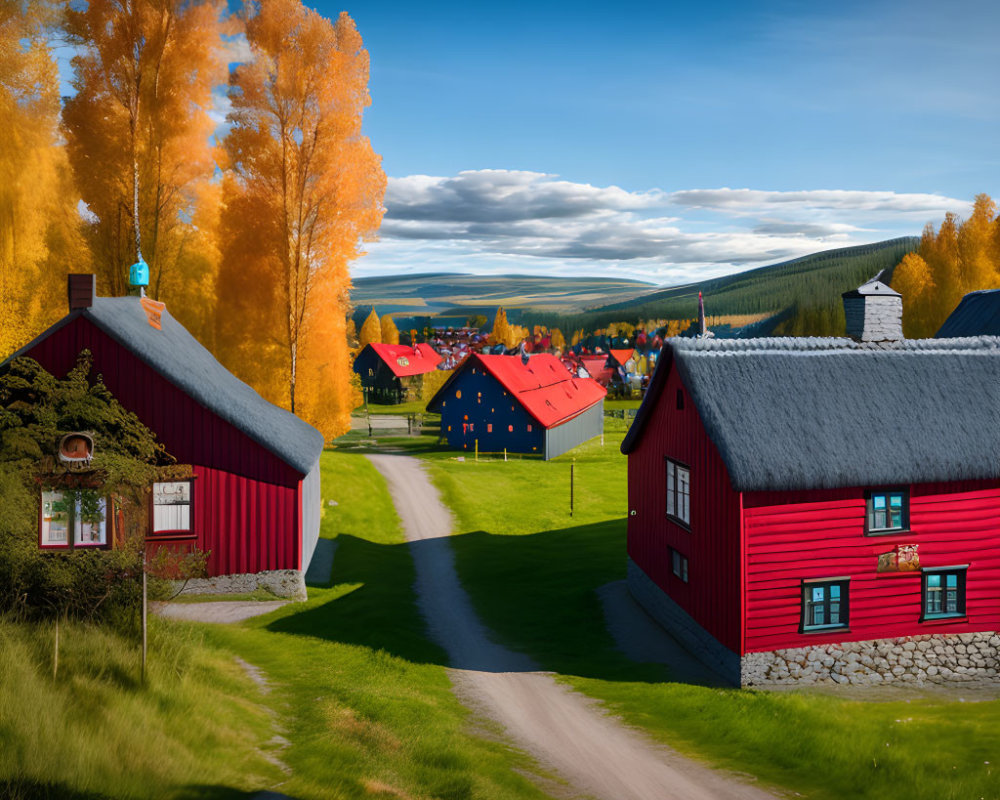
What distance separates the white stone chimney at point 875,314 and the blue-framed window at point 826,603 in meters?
7.35

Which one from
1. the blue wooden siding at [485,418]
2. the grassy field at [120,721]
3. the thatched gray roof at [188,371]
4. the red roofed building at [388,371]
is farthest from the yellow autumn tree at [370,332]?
the grassy field at [120,721]

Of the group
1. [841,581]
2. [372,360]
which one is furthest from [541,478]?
[372,360]

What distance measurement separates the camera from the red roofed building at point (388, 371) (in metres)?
98.9

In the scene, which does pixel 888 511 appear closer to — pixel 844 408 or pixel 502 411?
pixel 844 408

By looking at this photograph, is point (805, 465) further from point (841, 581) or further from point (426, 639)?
point (426, 639)

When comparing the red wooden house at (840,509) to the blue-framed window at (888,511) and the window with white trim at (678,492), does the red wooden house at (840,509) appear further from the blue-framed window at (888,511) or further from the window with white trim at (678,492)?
the window with white trim at (678,492)

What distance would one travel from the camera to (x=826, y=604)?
18.6m

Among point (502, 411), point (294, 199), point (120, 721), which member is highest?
point (294, 199)

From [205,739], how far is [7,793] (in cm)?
349

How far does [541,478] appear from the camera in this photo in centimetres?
4734

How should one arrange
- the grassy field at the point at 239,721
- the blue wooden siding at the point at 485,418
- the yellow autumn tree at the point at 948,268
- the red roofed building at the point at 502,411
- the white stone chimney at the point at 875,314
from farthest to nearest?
the yellow autumn tree at the point at 948,268
the blue wooden siding at the point at 485,418
the red roofed building at the point at 502,411
the white stone chimney at the point at 875,314
the grassy field at the point at 239,721

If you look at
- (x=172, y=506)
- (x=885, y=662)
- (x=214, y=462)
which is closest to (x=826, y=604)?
(x=885, y=662)

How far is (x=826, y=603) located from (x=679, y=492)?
4808 mm

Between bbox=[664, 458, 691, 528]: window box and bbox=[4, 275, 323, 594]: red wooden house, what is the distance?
424 inches
